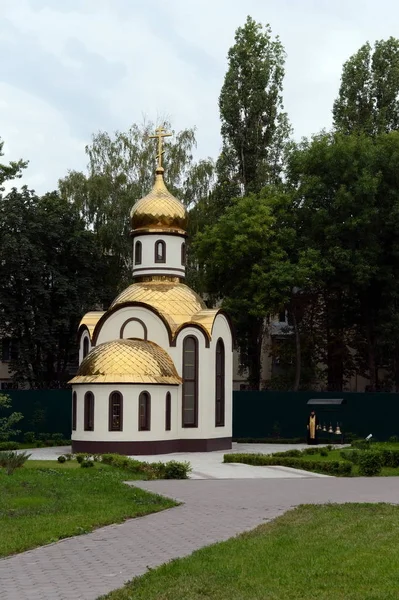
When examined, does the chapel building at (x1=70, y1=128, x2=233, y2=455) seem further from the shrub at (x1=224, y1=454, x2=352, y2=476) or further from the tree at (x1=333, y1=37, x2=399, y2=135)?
the tree at (x1=333, y1=37, x2=399, y2=135)

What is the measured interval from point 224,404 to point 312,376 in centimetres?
1494

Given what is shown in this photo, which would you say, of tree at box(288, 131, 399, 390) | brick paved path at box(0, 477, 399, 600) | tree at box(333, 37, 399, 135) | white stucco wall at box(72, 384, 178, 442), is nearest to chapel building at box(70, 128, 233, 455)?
white stucco wall at box(72, 384, 178, 442)

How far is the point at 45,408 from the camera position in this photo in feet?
107

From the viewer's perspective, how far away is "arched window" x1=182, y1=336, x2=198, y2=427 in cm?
2789

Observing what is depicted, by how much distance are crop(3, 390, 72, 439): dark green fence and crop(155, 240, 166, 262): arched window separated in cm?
623

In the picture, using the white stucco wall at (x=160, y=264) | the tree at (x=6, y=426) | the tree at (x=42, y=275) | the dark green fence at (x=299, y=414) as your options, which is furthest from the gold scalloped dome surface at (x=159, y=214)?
the tree at (x=42, y=275)

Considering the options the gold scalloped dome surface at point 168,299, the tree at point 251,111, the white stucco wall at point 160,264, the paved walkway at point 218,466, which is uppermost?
the tree at point 251,111

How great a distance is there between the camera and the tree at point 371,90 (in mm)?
39750

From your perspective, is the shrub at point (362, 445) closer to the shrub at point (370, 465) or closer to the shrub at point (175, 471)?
the shrub at point (370, 465)

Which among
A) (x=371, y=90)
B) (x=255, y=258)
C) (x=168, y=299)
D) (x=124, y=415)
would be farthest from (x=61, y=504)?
(x=371, y=90)

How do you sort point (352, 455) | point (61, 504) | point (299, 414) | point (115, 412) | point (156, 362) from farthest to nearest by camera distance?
1. point (299, 414)
2. point (156, 362)
3. point (115, 412)
4. point (352, 455)
5. point (61, 504)

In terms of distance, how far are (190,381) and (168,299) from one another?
2.82m

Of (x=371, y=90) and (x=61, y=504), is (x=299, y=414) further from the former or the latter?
(x=61, y=504)

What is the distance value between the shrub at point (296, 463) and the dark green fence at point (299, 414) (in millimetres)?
10595
